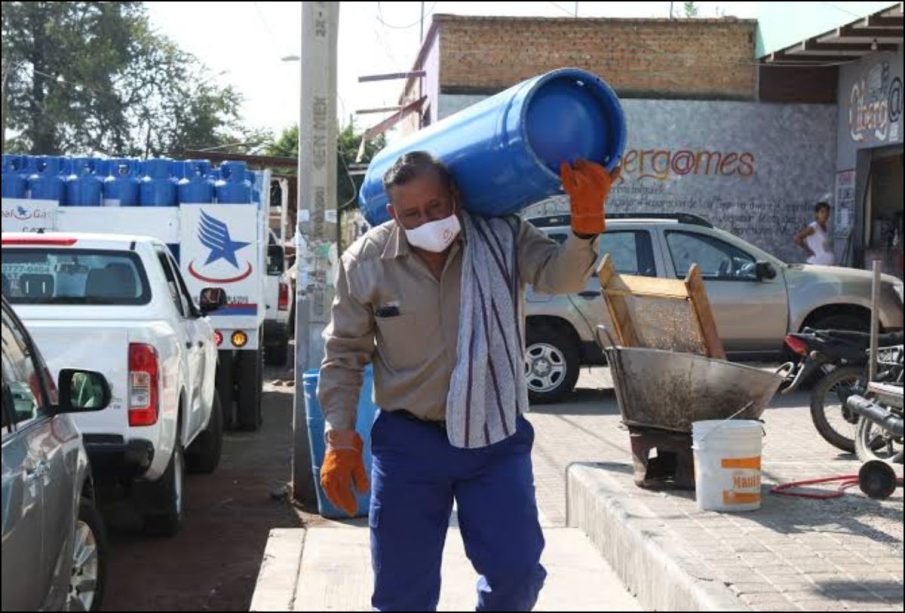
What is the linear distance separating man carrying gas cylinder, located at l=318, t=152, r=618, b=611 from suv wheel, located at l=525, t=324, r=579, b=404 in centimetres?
846

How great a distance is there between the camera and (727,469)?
19.4 feet

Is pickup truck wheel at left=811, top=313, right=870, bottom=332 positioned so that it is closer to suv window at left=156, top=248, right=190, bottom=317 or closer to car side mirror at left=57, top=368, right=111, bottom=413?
suv window at left=156, top=248, right=190, bottom=317

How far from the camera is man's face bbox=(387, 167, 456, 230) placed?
398cm

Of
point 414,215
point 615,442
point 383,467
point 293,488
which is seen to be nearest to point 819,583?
point 383,467

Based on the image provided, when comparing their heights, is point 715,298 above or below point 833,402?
above

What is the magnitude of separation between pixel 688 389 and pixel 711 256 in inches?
258

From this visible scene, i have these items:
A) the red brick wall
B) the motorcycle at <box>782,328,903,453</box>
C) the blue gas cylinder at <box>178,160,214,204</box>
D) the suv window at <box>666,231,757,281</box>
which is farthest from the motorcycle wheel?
the red brick wall

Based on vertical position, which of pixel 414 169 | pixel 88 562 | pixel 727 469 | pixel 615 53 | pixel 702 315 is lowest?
pixel 88 562

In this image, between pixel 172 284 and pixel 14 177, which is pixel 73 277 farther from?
pixel 14 177

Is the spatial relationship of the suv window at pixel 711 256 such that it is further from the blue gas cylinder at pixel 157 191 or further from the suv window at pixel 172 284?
the suv window at pixel 172 284

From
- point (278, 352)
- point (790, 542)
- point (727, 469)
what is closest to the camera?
point (790, 542)

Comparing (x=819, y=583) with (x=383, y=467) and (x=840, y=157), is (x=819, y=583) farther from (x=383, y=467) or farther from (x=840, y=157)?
(x=840, y=157)

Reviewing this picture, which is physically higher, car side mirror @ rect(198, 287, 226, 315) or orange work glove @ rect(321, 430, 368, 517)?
car side mirror @ rect(198, 287, 226, 315)

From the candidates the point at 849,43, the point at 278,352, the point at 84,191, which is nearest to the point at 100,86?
the point at 84,191
